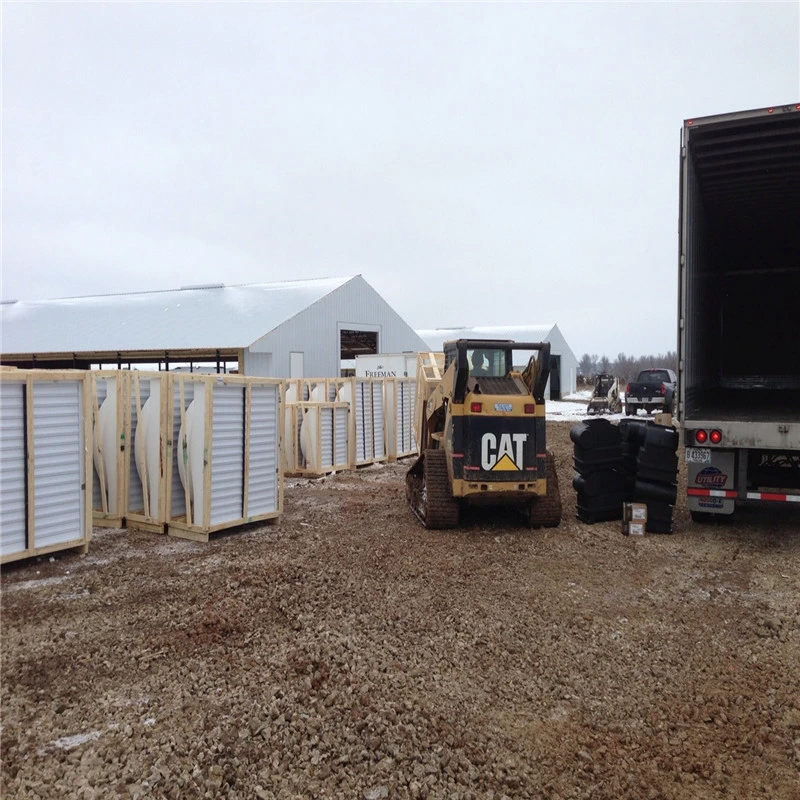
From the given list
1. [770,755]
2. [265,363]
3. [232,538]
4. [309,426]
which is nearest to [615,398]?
[265,363]

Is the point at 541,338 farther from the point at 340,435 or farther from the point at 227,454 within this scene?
the point at 227,454

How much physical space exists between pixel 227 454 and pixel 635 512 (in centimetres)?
503

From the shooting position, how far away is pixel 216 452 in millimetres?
7684

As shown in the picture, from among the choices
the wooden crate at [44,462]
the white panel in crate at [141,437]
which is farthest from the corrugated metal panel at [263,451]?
the wooden crate at [44,462]

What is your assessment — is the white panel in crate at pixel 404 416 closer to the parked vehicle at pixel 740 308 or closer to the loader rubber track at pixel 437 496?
the loader rubber track at pixel 437 496

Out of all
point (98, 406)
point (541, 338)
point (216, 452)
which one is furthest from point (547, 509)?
point (541, 338)

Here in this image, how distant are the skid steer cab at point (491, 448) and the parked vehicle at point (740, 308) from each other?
1.67 m

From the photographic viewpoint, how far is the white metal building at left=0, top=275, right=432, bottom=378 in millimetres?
24750

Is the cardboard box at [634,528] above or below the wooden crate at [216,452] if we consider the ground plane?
below

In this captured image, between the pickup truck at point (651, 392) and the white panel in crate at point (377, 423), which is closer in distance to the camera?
the white panel in crate at point (377, 423)

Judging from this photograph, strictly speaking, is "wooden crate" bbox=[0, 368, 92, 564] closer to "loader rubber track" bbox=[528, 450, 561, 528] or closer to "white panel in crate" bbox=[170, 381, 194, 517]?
"white panel in crate" bbox=[170, 381, 194, 517]

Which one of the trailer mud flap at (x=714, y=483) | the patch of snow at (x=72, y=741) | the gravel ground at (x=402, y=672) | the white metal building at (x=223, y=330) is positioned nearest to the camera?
the gravel ground at (x=402, y=672)

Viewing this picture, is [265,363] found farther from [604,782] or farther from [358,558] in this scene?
[604,782]

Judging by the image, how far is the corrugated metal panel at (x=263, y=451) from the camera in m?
8.15
